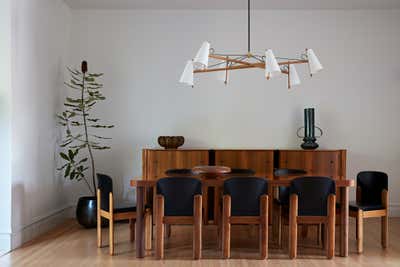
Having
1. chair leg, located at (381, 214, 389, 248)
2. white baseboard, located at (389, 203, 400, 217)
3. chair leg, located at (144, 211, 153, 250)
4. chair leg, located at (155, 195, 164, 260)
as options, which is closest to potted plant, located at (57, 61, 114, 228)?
chair leg, located at (144, 211, 153, 250)

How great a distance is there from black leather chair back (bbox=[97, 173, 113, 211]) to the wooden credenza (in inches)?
49.6

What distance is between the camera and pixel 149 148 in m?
5.93

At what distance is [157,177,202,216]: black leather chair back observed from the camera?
3.71 m

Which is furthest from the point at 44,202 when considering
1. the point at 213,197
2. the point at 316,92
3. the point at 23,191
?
the point at 316,92

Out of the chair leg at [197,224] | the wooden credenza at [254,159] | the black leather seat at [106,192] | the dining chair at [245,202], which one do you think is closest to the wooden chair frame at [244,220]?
the dining chair at [245,202]

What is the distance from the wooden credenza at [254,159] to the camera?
5.38m

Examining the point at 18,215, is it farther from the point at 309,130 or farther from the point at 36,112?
the point at 309,130

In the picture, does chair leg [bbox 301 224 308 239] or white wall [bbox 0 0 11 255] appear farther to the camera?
chair leg [bbox 301 224 308 239]

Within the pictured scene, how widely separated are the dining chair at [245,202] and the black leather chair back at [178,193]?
0.95 feet

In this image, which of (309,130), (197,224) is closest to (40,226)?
(197,224)

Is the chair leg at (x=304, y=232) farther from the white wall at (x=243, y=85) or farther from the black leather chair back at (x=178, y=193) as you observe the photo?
the black leather chair back at (x=178, y=193)

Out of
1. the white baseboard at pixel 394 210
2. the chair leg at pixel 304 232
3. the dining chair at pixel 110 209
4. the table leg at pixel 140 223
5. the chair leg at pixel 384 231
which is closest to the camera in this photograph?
the table leg at pixel 140 223

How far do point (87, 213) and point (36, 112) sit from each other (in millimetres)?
1417

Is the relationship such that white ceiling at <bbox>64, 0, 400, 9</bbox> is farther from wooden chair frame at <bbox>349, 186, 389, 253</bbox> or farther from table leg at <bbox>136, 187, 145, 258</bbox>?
table leg at <bbox>136, 187, 145, 258</bbox>
